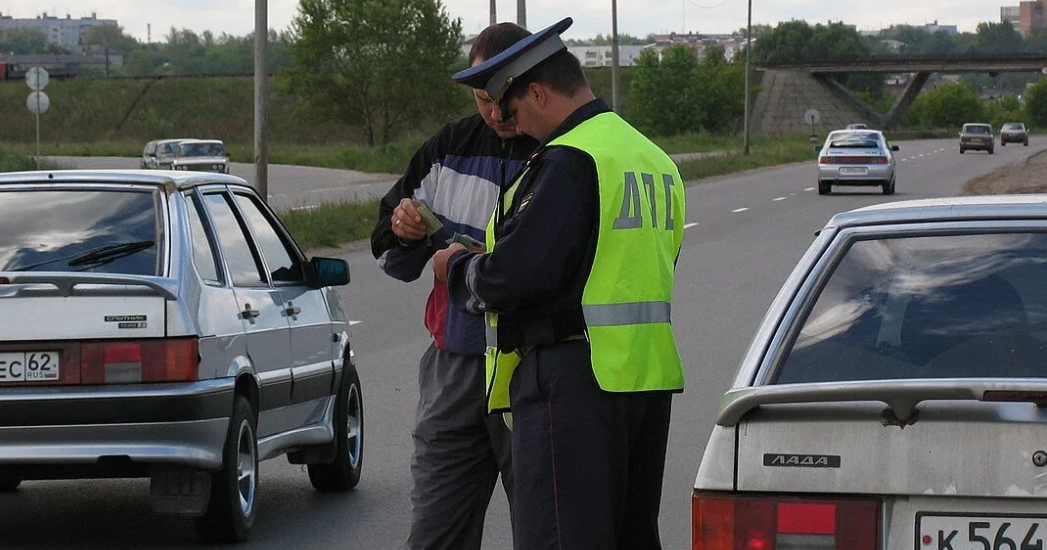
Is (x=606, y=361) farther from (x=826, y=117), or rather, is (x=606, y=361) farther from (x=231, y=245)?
(x=826, y=117)

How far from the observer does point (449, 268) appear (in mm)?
4012

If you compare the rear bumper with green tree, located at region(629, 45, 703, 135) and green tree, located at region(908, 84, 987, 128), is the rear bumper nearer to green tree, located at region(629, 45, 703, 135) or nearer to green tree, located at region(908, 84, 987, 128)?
green tree, located at region(629, 45, 703, 135)

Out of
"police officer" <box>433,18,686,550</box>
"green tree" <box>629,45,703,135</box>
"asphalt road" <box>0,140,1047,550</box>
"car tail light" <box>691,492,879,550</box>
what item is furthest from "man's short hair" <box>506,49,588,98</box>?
"green tree" <box>629,45,703,135</box>

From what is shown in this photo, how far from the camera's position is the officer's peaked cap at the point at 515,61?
3852 millimetres

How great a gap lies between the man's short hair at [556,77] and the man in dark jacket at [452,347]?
55 centimetres

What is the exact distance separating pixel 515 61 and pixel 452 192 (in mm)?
855

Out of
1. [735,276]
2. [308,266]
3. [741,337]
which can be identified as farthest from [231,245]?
[735,276]

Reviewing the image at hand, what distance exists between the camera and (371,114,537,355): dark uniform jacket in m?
4.56

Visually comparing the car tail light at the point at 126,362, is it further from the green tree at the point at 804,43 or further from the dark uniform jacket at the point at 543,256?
the green tree at the point at 804,43

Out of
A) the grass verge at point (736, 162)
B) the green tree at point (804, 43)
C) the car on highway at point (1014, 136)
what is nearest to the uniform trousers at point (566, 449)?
the grass verge at point (736, 162)

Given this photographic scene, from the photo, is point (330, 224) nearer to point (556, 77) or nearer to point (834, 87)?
point (556, 77)

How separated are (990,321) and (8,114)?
12621 centimetres

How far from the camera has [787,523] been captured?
324cm

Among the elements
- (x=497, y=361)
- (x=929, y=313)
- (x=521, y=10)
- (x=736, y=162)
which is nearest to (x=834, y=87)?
(x=736, y=162)
